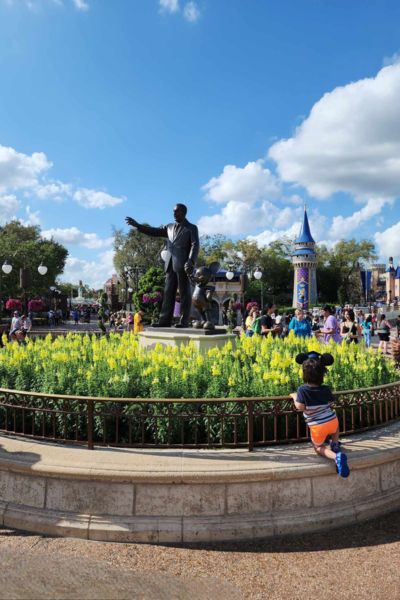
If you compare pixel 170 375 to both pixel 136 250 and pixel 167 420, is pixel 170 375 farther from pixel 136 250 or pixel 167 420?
pixel 136 250

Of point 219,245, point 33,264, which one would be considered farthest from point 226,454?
point 219,245

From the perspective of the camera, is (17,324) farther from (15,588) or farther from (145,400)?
(15,588)

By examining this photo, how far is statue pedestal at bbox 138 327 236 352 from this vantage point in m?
8.59

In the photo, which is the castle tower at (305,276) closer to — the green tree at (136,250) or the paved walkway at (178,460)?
the green tree at (136,250)

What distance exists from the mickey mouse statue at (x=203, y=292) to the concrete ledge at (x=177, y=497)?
5059 mm

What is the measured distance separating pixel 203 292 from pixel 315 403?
208 inches

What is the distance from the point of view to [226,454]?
4523mm

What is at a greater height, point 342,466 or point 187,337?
point 187,337

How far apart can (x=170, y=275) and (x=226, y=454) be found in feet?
18.8

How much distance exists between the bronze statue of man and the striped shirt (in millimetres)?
5223

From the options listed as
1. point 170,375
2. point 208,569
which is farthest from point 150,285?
point 208,569

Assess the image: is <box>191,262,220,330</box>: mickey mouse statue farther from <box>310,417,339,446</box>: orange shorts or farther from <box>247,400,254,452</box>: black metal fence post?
<box>310,417,339,446</box>: orange shorts

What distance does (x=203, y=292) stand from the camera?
9516 mm

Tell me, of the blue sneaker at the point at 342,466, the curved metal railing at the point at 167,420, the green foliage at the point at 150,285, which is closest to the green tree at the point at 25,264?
the green foliage at the point at 150,285
